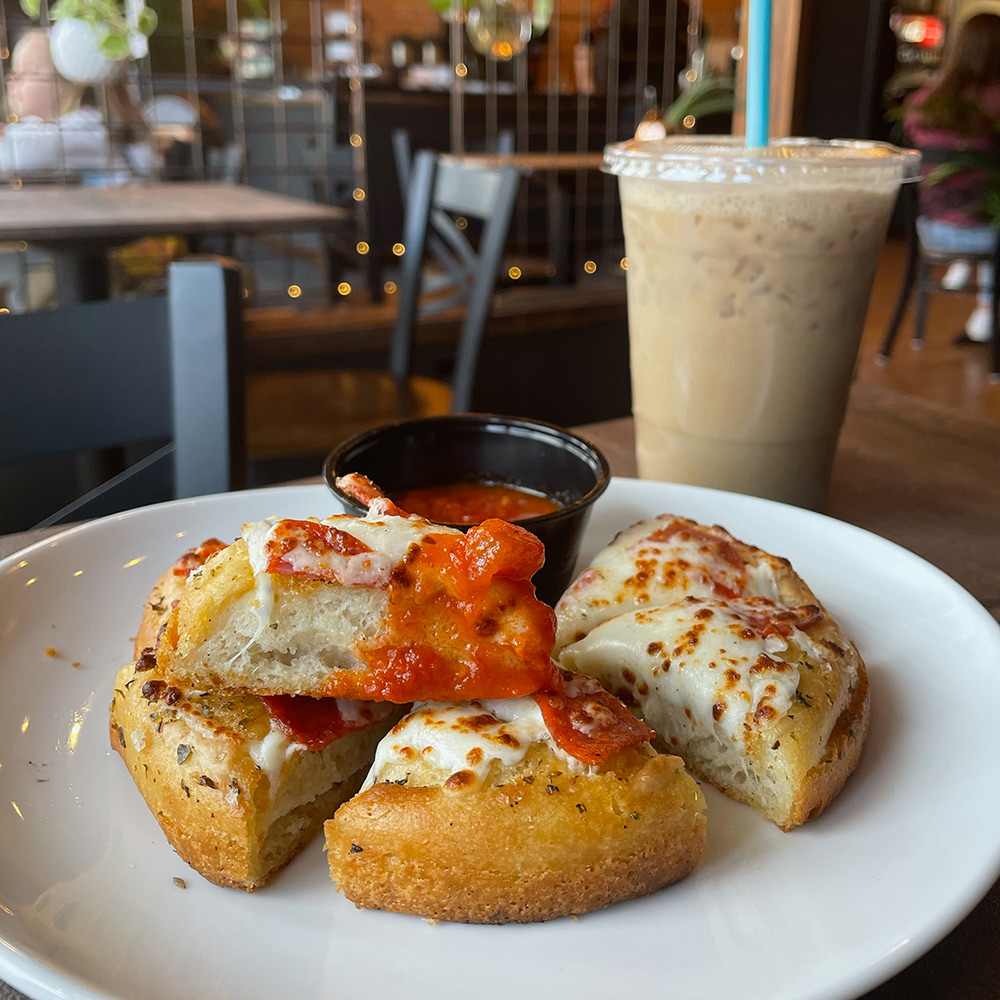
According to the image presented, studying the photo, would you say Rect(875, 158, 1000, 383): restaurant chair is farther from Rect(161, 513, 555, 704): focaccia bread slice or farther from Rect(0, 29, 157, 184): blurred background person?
Rect(161, 513, 555, 704): focaccia bread slice

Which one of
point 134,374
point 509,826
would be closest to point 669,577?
point 509,826

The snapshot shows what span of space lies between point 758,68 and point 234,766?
1135 millimetres

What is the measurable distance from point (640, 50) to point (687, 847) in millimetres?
7779

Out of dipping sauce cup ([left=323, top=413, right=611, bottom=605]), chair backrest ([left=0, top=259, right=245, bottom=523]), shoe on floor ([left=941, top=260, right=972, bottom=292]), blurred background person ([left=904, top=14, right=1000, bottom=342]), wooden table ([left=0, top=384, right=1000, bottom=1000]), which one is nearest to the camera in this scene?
dipping sauce cup ([left=323, top=413, right=611, bottom=605])

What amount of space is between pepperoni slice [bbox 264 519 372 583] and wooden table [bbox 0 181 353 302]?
296cm

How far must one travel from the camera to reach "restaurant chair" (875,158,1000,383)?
6.66m

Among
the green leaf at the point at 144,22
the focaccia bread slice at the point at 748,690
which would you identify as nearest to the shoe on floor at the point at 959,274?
the green leaf at the point at 144,22

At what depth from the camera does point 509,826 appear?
0.74m

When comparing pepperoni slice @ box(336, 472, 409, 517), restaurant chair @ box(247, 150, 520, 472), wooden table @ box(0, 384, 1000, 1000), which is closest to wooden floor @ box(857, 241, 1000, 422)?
restaurant chair @ box(247, 150, 520, 472)

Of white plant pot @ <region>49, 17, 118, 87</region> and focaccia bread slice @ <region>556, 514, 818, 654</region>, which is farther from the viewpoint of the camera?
white plant pot @ <region>49, 17, 118, 87</region>

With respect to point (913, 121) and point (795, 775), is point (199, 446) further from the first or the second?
point (913, 121)

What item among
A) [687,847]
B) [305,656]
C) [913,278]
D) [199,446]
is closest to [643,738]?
[687,847]

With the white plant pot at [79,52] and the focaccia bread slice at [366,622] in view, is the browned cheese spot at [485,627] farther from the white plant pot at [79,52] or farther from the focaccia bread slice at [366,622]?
the white plant pot at [79,52]

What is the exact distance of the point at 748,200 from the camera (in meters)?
1.36
